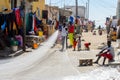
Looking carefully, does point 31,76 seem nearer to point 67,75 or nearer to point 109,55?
point 67,75

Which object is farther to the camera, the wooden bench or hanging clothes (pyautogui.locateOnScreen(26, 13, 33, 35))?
hanging clothes (pyautogui.locateOnScreen(26, 13, 33, 35))

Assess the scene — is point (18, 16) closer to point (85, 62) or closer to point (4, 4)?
point (4, 4)

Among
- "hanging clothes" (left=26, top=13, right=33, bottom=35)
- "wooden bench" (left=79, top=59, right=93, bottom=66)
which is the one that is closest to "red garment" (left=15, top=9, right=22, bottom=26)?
"hanging clothes" (left=26, top=13, right=33, bottom=35)

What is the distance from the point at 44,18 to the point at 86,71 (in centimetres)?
2715

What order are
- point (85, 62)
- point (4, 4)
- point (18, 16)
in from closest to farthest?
point (85, 62)
point (18, 16)
point (4, 4)

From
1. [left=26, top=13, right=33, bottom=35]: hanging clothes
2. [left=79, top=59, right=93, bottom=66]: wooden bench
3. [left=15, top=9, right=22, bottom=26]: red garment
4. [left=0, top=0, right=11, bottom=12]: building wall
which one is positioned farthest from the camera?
[left=26, top=13, right=33, bottom=35]: hanging clothes

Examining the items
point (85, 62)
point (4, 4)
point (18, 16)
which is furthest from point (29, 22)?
point (85, 62)

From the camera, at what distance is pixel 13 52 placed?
21703mm

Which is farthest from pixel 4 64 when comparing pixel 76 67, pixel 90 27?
pixel 90 27

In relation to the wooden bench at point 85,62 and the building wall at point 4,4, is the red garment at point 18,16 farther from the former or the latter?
the wooden bench at point 85,62

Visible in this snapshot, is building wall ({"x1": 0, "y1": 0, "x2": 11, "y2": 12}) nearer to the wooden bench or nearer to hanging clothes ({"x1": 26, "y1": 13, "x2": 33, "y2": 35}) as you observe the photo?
hanging clothes ({"x1": 26, "y1": 13, "x2": 33, "y2": 35})

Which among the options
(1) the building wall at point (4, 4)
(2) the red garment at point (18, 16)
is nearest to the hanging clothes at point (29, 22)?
(1) the building wall at point (4, 4)

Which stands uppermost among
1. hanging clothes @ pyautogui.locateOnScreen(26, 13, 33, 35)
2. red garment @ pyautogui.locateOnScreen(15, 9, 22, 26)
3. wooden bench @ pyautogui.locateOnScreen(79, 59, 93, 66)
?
red garment @ pyautogui.locateOnScreen(15, 9, 22, 26)

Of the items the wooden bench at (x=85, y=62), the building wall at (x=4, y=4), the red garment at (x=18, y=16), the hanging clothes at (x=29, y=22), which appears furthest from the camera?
the hanging clothes at (x=29, y=22)
